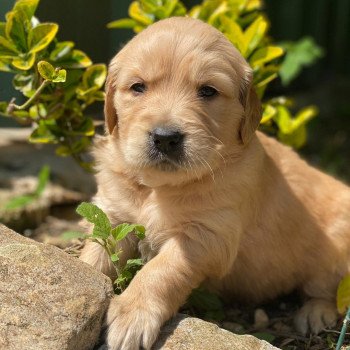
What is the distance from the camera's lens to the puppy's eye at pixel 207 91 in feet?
11.4

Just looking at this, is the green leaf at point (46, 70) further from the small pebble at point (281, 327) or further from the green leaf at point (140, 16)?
the small pebble at point (281, 327)

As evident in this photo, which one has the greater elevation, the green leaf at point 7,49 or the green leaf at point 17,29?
the green leaf at point 17,29

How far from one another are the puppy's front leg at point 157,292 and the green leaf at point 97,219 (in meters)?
0.28

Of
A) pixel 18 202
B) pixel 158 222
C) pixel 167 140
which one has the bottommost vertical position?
pixel 18 202

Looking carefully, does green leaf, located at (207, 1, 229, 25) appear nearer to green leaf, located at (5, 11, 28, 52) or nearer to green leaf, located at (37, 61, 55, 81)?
green leaf, located at (5, 11, 28, 52)

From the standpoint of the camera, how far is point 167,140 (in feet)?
10.4

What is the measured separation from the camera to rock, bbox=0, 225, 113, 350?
2.80m

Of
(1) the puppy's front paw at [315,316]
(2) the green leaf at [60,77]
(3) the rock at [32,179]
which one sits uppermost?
(2) the green leaf at [60,77]

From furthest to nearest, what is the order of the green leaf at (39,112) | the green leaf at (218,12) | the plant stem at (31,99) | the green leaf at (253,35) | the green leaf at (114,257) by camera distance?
the green leaf at (218,12) → the green leaf at (253,35) → the green leaf at (39,112) → the plant stem at (31,99) → the green leaf at (114,257)

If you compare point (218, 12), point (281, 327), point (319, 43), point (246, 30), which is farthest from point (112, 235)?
point (319, 43)

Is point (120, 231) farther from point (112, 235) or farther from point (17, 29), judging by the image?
point (17, 29)

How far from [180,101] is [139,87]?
279 mm

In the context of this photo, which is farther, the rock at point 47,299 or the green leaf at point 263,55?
the green leaf at point 263,55

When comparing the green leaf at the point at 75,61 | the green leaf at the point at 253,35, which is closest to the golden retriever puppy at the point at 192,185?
the green leaf at the point at 75,61
